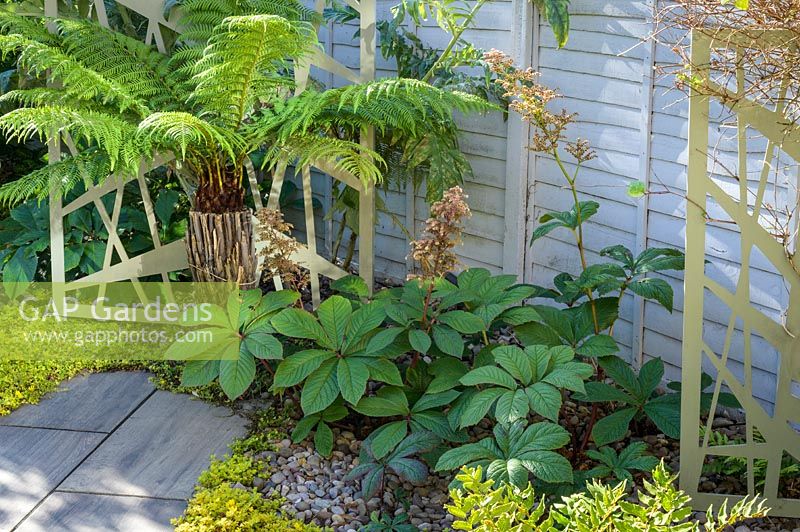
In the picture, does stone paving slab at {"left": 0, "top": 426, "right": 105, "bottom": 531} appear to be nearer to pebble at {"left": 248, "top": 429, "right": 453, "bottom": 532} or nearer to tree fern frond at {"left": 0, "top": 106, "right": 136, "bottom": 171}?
pebble at {"left": 248, "top": 429, "right": 453, "bottom": 532}

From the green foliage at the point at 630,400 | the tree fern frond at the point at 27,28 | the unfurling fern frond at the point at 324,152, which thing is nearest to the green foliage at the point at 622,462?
the green foliage at the point at 630,400

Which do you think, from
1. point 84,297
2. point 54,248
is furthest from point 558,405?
point 84,297

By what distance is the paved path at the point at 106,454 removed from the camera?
324 cm

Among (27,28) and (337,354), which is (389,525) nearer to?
(337,354)

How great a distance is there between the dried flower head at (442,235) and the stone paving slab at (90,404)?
144 centimetres

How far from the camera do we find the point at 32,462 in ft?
11.8

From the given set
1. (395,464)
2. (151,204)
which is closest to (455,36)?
(151,204)

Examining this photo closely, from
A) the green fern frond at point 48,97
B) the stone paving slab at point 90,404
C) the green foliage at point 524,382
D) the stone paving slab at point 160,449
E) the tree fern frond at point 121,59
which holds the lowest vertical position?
the stone paving slab at point 90,404

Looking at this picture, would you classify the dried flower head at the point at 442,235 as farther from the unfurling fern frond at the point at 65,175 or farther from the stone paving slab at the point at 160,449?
the unfurling fern frond at the point at 65,175

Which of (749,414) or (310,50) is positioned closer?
(749,414)

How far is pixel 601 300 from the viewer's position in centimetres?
357

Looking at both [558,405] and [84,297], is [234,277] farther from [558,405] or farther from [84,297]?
[558,405]

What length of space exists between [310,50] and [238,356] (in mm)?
1279

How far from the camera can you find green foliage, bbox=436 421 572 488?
2.79 m
